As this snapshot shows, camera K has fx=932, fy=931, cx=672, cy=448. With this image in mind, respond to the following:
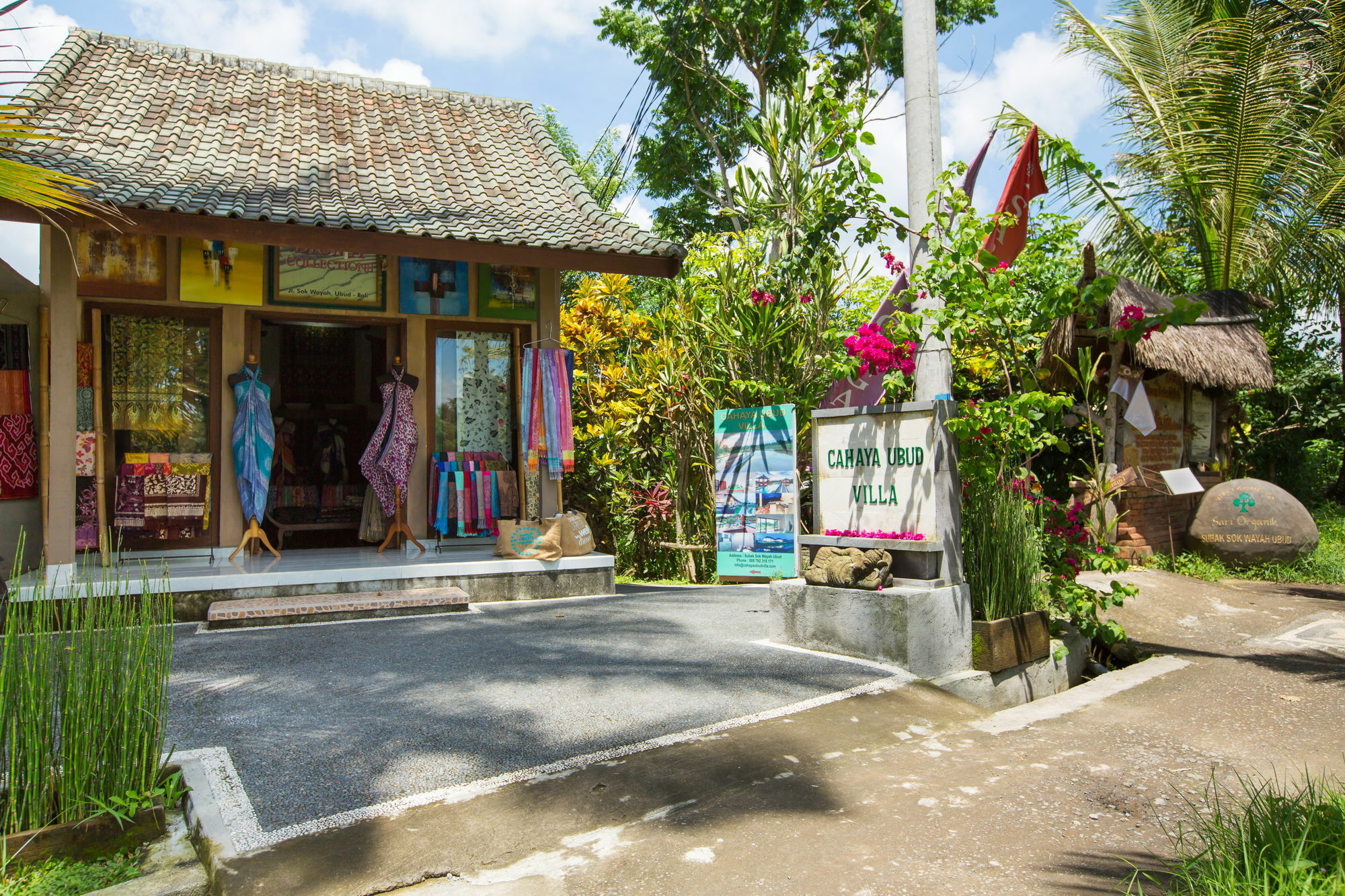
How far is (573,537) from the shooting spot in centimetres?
844

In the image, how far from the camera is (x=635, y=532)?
1069cm

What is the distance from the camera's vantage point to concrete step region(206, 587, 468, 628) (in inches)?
266

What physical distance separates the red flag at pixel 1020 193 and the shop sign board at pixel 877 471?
149 cm

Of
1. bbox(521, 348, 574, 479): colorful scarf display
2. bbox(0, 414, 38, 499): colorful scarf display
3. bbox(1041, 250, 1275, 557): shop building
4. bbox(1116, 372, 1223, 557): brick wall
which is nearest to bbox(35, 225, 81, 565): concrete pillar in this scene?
bbox(0, 414, 38, 499): colorful scarf display

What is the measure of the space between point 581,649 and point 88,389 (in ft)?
16.8

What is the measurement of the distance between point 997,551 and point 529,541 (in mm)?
4215

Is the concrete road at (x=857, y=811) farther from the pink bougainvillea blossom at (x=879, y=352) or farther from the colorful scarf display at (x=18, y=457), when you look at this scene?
the colorful scarf display at (x=18, y=457)

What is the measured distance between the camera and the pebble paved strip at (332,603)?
678 centimetres

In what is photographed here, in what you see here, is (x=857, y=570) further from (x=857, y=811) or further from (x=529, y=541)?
(x=529, y=541)

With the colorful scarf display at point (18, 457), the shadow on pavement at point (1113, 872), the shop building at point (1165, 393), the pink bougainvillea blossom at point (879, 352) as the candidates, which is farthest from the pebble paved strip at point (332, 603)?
the shop building at point (1165, 393)

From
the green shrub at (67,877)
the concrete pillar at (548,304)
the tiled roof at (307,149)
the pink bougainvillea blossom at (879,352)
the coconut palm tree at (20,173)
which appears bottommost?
the green shrub at (67,877)

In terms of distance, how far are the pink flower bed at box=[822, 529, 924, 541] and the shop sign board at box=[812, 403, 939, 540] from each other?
0.02 meters

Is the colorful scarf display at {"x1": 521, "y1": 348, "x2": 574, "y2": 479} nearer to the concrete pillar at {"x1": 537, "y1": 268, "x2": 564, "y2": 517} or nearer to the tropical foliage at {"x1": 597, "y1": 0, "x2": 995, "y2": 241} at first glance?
the concrete pillar at {"x1": 537, "y1": 268, "x2": 564, "y2": 517}

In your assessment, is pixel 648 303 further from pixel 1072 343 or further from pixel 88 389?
pixel 88 389
